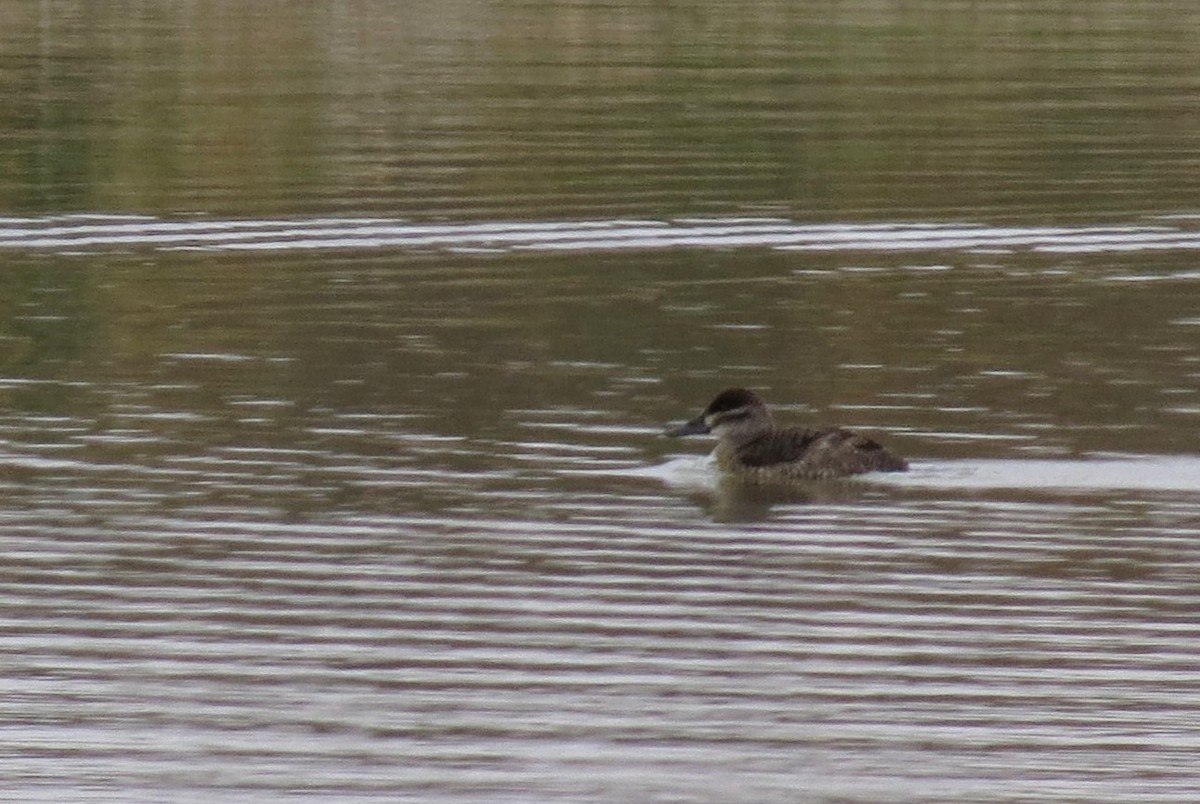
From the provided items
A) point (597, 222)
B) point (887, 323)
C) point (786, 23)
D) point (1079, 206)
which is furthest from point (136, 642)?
point (786, 23)

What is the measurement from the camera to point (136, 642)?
12516 millimetres

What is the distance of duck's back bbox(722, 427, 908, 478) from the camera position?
623 inches

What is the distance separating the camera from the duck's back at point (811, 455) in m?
15.8

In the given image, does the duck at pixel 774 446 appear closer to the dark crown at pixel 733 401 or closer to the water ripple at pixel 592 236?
the dark crown at pixel 733 401

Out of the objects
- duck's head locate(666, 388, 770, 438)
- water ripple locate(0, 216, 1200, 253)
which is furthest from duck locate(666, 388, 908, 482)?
water ripple locate(0, 216, 1200, 253)

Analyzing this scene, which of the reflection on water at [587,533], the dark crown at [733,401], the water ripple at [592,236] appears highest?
the dark crown at [733,401]

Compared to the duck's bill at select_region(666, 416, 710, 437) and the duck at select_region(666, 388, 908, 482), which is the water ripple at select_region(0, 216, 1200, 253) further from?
the duck at select_region(666, 388, 908, 482)

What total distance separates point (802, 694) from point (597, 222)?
14.8 m

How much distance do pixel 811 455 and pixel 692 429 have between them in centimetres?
92

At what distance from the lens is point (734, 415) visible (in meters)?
16.6

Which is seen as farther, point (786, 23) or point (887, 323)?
point (786, 23)

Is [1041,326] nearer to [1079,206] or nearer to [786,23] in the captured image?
[1079,206]

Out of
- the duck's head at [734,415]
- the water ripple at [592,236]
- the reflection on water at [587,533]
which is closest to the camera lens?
the reflection on water at [587,533]

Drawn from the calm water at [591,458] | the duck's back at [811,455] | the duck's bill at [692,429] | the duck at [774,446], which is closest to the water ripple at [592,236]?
the calm water at [591,458]
